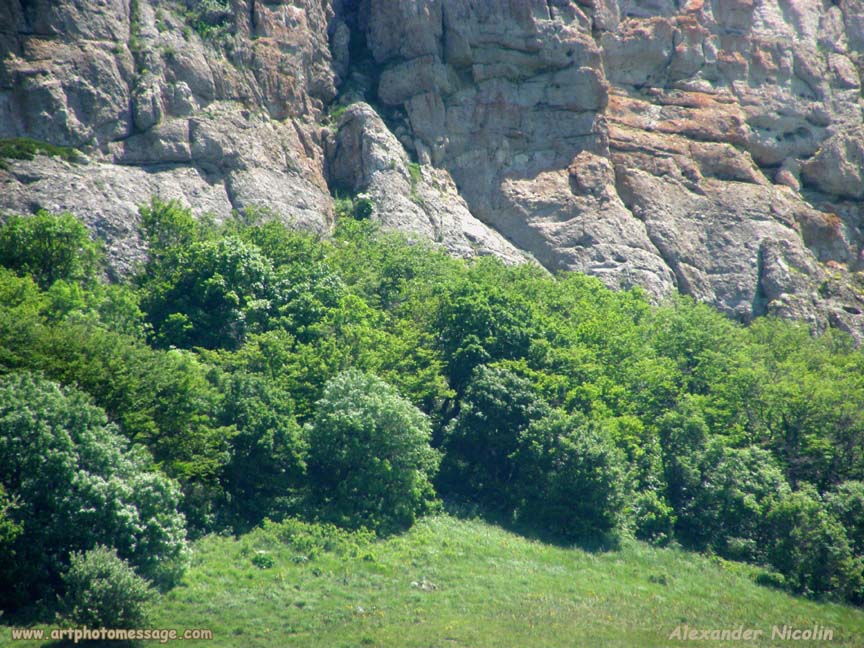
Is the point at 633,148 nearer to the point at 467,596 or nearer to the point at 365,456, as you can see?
the point at 365,456

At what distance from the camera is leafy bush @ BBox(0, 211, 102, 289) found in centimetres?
4362

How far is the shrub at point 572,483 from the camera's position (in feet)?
141

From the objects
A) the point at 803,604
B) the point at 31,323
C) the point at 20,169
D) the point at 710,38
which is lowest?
the point at 803,604

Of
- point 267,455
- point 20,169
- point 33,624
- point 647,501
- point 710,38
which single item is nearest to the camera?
point 33,624

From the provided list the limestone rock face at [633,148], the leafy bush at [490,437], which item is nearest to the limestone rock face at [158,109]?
the limestone rock face at [633,148]

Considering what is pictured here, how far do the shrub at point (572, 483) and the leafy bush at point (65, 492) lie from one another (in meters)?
18.5

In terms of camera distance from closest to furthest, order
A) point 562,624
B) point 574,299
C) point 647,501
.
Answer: point 562,624 → point 647,501 → point 574,299

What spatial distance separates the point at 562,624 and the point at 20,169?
123ft

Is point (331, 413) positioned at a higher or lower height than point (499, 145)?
lower

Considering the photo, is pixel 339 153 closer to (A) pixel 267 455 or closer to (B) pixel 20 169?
(B) pixel 20 169

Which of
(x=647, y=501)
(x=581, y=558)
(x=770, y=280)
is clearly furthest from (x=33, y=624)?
(x=770, y=280)

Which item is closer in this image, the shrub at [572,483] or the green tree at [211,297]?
the shrub at [572,483]

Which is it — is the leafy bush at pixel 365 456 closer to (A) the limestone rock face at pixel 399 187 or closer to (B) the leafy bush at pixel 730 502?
(B) the leafy bush at pixel 730 502

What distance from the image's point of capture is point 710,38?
84.0 metres
